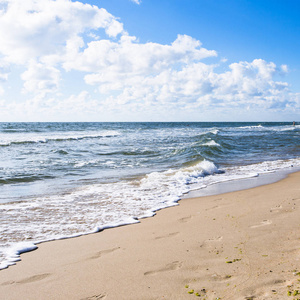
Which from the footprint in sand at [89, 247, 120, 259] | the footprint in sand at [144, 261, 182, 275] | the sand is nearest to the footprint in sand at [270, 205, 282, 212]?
the sand

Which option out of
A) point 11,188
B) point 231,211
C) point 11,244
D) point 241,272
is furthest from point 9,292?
point 11,188

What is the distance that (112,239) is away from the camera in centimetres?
423

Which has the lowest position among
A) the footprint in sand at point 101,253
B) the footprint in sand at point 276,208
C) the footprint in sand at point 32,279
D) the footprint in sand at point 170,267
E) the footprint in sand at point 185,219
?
the footprint in sand at point 32,279

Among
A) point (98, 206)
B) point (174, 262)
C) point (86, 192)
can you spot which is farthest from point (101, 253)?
point (86, 192)

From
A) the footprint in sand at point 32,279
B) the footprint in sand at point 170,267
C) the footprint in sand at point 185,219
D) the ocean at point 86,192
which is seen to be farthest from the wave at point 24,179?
the footprint in sand at point 170,267

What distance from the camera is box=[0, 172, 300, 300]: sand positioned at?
8.70 feet

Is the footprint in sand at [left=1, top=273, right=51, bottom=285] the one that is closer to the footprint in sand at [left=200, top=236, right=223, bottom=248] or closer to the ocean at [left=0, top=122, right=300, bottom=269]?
the ocean at [left=0, top=122, right=300, bottom=269]

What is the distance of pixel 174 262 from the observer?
326 centimetres

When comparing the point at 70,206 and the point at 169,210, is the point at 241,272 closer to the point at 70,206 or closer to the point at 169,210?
the point at 169,210

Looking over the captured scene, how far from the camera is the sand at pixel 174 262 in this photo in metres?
2.65

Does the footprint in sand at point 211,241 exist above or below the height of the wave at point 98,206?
above

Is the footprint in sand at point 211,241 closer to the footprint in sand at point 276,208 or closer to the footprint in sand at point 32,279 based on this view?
the footprint in sand at point 276,208

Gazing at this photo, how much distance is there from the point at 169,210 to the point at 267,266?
3.12 metres

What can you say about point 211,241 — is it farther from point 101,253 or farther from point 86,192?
point 86,192
